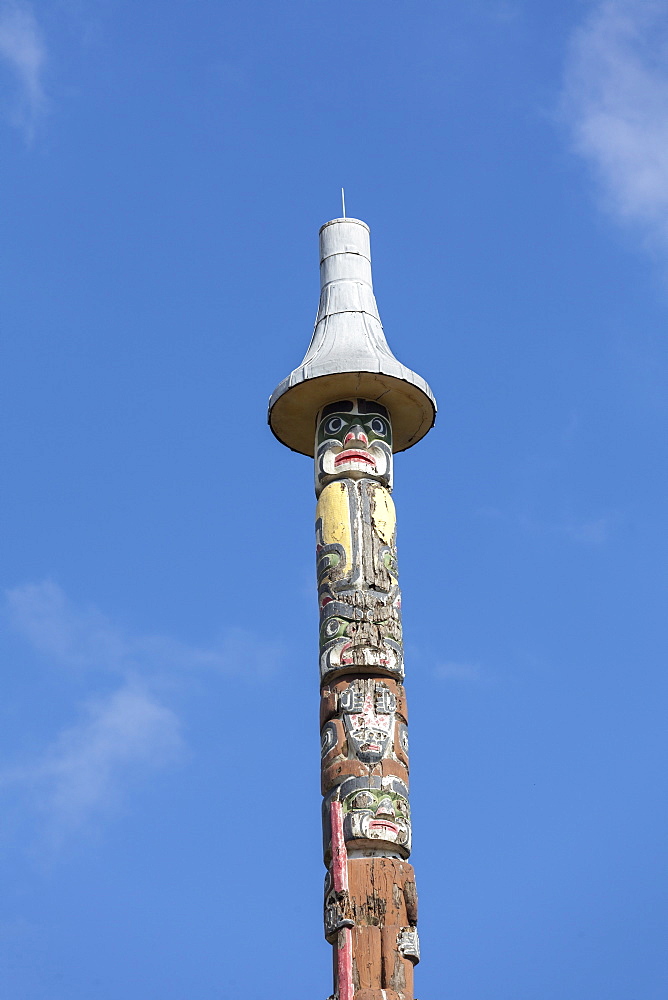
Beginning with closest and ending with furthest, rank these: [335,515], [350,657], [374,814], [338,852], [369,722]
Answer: [338,852], [374,814], [369,722], [350,657], [335,515]

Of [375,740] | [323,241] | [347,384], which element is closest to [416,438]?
[347,384]

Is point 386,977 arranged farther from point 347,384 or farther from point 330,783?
point 347,384

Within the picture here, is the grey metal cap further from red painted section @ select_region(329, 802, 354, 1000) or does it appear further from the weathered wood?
red painted section @ select_region(329, 802, 354, 1000)

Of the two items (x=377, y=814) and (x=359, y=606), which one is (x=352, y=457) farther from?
(x=377, y=814)

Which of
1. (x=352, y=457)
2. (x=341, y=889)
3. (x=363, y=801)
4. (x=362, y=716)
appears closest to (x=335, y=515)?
(x=352, y=457)

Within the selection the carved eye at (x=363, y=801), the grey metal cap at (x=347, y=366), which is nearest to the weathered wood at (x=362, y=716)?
the carved eye at (x=363, y=801)

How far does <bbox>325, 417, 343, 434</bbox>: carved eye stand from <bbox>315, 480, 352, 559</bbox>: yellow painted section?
0.64 meters

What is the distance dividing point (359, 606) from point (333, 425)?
229 cm

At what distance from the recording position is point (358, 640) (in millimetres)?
17047

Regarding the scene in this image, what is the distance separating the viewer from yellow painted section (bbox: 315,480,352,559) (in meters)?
17.8

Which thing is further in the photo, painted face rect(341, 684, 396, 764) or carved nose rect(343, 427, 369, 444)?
carved nose rect(343, 427, 369, 444)

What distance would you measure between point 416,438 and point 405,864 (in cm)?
537

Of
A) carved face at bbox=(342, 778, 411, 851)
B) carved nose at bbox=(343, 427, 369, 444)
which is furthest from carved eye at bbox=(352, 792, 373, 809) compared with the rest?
carved nose at bbox=(343, 427, 369, 444)

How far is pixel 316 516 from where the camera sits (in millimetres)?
18188
